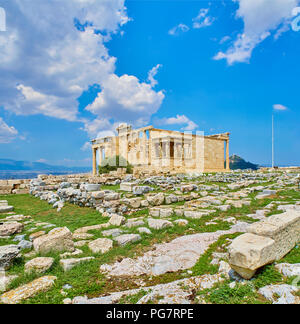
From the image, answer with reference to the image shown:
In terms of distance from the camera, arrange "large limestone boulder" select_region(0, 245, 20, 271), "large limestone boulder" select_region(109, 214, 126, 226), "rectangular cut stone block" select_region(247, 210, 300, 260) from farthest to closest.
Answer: "large limestone boulder" select_region(109, 214, 126, 226) → "large limestone boulder" select_region(0, 245, 20, 271) → "rectangular cut stone block" select_region(247, 210, 300, 260)

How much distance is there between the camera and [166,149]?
28.6 metres

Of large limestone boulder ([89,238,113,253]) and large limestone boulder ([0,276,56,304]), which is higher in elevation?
large limestone boulder ([0,276,56,304])

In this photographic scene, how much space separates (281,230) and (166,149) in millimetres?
25310

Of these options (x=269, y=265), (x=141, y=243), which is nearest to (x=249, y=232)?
(x=269, y=265)

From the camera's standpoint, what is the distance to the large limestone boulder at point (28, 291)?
2910 mm

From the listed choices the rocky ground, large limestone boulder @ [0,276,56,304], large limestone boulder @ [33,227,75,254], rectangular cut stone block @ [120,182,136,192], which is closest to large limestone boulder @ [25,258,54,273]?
the rocky ground

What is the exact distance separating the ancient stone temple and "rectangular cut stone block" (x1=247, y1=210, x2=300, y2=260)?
68.7 feet

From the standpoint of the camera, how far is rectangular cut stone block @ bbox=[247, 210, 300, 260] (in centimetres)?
335

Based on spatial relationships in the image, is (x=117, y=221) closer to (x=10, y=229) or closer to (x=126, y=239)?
(x=126, y=239)

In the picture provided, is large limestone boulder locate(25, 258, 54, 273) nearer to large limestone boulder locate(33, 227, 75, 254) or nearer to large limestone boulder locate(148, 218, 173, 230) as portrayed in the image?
large limestone boulder locate(33, 227, 75, 254)

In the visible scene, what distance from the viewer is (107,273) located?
3.78 m
